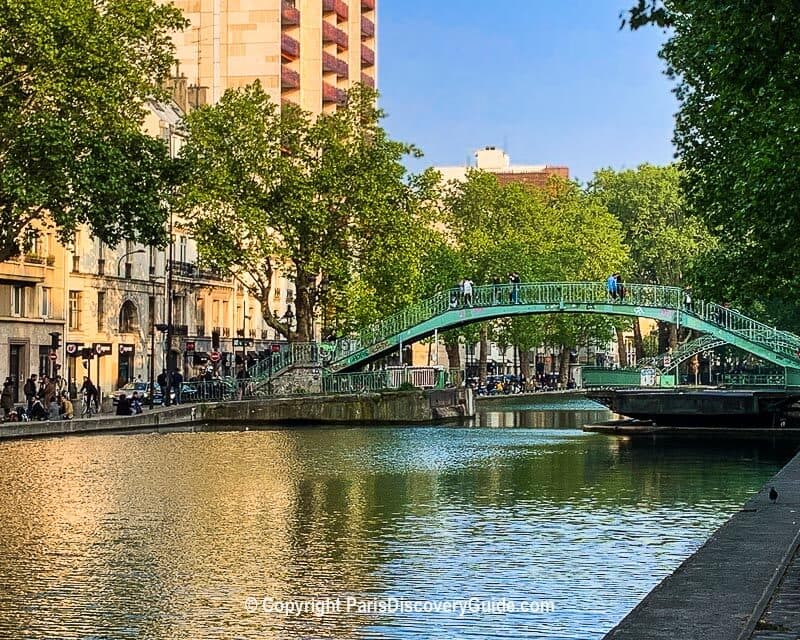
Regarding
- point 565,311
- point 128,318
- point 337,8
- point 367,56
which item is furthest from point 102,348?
point 367,56

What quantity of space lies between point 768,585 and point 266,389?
191 ft

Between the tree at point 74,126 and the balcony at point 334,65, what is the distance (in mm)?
→ 60294

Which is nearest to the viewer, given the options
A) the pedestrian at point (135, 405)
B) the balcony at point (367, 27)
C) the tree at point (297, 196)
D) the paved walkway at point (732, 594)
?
the paved walkway at point (732, 594)

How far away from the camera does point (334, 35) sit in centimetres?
11500

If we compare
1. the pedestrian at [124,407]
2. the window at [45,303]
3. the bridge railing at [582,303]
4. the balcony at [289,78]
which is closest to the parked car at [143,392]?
the window at [45,303]

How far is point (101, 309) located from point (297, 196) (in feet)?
43.4

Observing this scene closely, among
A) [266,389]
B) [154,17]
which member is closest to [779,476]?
[154,17]

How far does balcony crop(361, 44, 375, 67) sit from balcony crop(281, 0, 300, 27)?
37.4 ft

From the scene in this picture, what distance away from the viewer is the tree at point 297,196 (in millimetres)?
73375

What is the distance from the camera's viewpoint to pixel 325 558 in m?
20.5

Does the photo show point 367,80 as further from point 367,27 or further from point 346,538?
point 346,538

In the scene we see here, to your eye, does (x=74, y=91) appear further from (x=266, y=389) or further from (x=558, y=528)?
(x=558, y=528)

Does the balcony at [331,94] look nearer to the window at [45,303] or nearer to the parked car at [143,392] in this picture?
the window at [45,303]

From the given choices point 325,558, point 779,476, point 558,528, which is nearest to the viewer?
point 325,558
